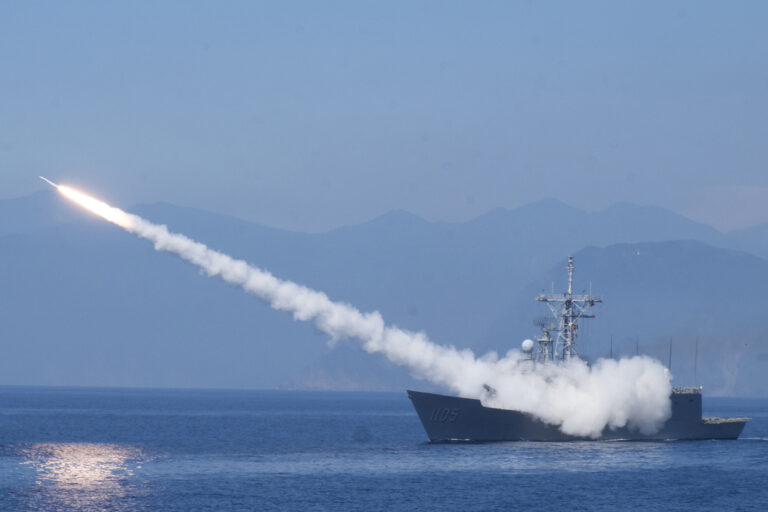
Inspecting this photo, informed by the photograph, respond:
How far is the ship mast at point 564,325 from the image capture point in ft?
256

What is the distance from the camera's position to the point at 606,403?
77.2 m

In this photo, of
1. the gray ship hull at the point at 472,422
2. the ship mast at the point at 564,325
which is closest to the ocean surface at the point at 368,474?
the gray ship hull at the point at 472,422

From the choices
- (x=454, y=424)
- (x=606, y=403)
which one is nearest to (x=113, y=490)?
(x=454, y=424)

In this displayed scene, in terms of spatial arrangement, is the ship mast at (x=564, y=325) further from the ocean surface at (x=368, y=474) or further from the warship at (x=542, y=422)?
the ocean surface at (x=368, y=474)

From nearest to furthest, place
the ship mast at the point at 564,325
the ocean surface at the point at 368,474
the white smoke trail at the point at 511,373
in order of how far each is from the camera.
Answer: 1. the ocean surface at the point at 368,474
2. the white smoke trail at the point at 511,373
3. the ship mast at the point at 564,325

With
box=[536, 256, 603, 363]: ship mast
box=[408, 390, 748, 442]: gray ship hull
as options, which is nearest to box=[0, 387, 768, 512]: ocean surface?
box=[408, 390, 748, 442]: gray ship hull

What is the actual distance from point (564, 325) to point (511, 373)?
6.99 meters

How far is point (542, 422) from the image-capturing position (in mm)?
75562

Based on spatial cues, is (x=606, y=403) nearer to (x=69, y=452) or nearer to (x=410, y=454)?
(x=410, y=454)

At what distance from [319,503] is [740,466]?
98.4ft

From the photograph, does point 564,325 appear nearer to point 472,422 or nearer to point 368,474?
point 472,422

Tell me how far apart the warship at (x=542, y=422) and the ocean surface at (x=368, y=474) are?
1.43 m

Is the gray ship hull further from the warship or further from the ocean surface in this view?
the ocean surface

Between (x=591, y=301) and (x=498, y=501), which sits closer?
(x=498, y=501)
